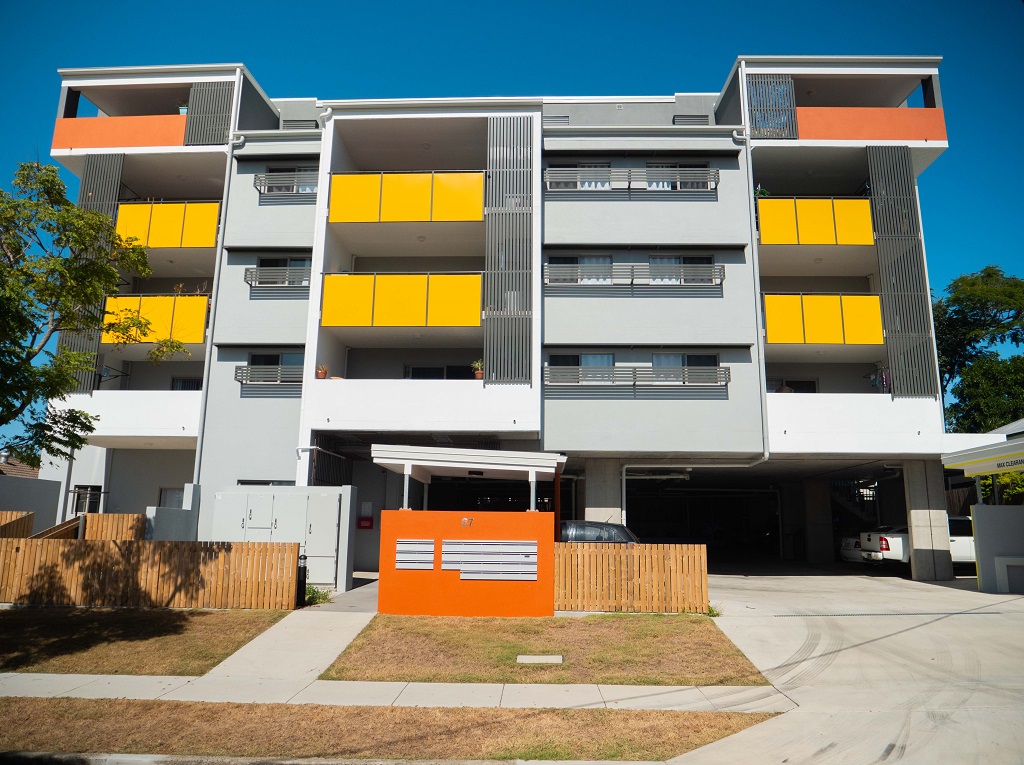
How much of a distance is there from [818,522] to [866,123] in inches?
556

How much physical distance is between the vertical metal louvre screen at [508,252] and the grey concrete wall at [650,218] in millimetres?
1071

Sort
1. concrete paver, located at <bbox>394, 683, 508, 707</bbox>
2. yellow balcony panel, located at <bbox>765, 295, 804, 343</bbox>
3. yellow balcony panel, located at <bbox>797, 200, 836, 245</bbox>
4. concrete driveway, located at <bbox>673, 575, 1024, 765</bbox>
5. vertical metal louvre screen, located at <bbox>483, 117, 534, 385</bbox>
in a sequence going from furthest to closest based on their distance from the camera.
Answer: yellow balcony panel, located at <bbox>797, 200, 836, 245</bbox>, yellow balcony panel, located at <bbox>765, 295, 804, 343</bbox>, vertical metal louvre screen, located at <bbox>483, 117, 534, 385</bbox>, concrete paver, located at <bbox>394, 683, 508, 707</bbox>, concrete driveway, located at <bbox>673, 575, 1024, 765</bbox>

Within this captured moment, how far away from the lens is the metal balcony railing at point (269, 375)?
22.4m

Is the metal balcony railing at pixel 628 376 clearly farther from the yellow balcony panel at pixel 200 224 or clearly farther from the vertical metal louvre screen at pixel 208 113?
the vertical metal louvre screen at pixel 208 113

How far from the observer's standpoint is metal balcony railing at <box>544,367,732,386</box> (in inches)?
854

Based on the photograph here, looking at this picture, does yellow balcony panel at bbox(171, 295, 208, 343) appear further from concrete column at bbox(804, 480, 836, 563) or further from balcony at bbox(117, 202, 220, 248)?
concrete column at bbox(804, 480, 836, 563)

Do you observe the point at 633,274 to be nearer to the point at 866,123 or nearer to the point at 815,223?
the point at 815,223

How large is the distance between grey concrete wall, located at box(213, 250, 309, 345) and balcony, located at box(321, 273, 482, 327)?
48.6 inches

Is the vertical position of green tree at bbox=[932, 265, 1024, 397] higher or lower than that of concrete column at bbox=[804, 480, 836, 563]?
higher

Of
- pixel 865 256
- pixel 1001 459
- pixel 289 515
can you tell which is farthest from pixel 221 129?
pixel 1001 459

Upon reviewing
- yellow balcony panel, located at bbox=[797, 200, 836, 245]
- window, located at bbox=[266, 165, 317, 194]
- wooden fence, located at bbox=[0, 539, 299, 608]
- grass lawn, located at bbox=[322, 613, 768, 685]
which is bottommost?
grass lawn, located at bbox=[322, 613, 768, 685]

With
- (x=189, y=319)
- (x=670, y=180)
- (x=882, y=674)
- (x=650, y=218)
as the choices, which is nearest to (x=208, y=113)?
(x=189, y=319)

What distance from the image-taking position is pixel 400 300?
2191 cm

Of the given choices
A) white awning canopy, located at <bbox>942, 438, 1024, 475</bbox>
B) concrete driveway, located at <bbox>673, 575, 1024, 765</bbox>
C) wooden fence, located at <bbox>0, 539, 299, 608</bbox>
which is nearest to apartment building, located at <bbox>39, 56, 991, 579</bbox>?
white awning canopy, located at <bbox>942, 438, 1024, 475</bbox>
